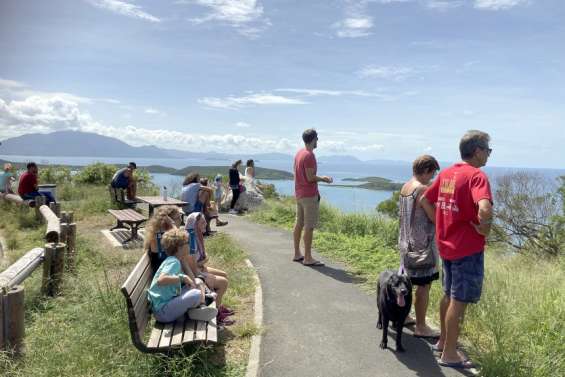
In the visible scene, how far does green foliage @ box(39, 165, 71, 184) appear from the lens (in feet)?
56.8

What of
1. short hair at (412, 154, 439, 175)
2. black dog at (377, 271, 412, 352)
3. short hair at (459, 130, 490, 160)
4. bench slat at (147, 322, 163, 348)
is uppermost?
short hair at (459, 130, 490, 160)

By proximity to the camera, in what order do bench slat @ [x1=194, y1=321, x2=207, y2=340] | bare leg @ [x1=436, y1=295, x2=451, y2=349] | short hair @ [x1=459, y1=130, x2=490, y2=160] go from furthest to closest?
bare leg @ [x1=436, y1=295, x2=451, y2=349]
bench slat @ [x1=194, y1=321, x2=207, y2=340]
short hair @ [x1=459, y1=130, x2=490, y2=160]

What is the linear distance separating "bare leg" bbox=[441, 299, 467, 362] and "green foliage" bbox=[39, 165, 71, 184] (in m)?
17.3

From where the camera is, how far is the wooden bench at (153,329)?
326 centimetres

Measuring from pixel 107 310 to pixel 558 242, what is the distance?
1599cm

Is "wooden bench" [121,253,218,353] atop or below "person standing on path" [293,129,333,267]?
below

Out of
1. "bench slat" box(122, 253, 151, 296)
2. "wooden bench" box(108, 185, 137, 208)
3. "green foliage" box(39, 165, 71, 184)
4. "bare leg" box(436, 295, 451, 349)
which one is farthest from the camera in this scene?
"green foliage" box(39, 165, 71, 184)

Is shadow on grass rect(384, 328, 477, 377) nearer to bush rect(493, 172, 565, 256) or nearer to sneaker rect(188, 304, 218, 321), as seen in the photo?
sneaker rect(188, 304, 218, 321)

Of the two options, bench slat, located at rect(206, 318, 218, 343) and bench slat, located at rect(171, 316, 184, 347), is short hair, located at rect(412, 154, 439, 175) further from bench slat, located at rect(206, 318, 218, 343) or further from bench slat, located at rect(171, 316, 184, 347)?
bench slat, located at rect(171, 316, 184, 347)

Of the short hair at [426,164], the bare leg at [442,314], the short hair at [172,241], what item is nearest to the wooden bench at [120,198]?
the short hair at [172,241]

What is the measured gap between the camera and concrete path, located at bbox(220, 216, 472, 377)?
368 centimetres

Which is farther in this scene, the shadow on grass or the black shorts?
the black shorts

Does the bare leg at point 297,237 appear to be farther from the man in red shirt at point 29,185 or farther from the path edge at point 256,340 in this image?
the man in red shirt at point 29,185

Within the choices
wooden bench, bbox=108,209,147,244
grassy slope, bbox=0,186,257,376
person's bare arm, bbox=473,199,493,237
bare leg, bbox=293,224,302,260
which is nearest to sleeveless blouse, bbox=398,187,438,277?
person's bare arm, bbox=473,199,493,237
